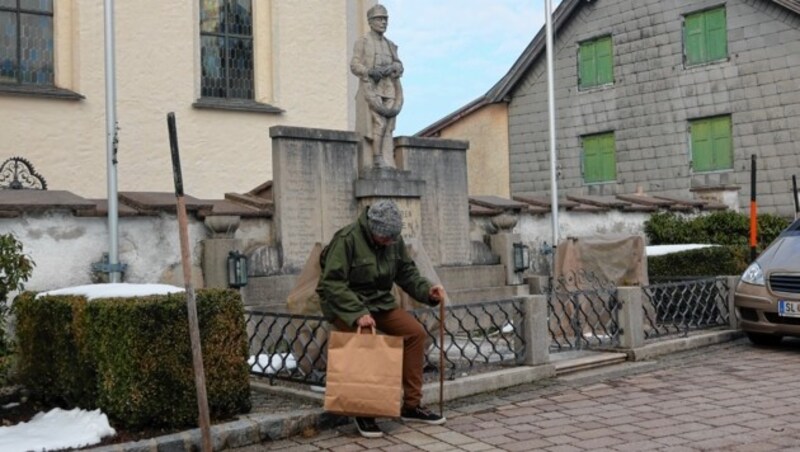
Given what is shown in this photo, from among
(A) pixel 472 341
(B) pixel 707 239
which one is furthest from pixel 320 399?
(B) pixel 707 239

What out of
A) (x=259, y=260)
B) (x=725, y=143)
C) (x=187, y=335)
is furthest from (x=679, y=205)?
(x=187, y=335)

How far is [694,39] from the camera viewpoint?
2134cm

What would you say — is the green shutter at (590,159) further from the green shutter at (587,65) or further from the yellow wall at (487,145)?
the yellow wall at (487,145)

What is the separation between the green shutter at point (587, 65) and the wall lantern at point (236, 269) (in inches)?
630

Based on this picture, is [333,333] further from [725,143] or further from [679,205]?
[725,143]

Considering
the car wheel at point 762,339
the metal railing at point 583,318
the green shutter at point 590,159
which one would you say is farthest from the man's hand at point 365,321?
the green shutter at point 590,159

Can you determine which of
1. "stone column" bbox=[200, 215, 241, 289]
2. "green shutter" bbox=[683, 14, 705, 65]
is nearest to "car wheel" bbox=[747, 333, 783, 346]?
"stone column" bbox=[200, 215, 241, 289]

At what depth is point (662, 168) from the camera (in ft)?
72.0

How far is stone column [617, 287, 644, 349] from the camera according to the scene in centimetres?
927

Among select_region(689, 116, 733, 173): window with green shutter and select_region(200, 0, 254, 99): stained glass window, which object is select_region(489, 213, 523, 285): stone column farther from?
select_region(689, 116, 733, 173): window with green shutter

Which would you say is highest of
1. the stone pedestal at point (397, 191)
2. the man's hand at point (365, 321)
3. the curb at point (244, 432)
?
the stone pedestal at point (397, 191)

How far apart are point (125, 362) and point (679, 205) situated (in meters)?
13.5

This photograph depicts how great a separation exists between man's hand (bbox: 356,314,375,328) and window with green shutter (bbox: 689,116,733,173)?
1668 centimetres

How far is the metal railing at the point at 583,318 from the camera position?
9.27 metres
